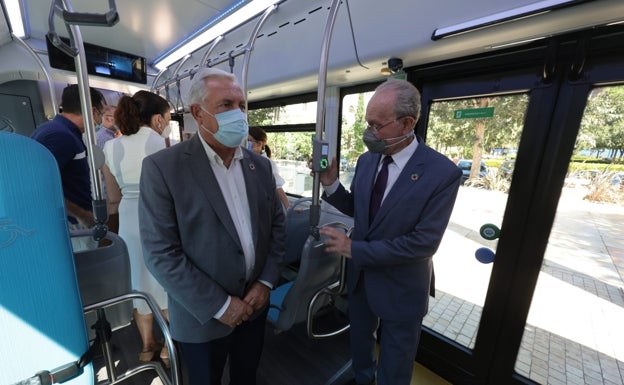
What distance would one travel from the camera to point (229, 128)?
100 centimetres

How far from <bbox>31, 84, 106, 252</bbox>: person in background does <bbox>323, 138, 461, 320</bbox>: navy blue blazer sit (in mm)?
1743

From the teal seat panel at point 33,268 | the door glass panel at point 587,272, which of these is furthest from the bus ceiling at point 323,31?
the teal seat panel at point 33,268

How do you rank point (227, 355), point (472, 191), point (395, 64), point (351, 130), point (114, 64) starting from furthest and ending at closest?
1. point (114, 64)
2. point (351, 130)
3. point (472, 191)
4. point (395, 64)
5. point (227, 355)

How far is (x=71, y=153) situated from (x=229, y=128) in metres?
1.25

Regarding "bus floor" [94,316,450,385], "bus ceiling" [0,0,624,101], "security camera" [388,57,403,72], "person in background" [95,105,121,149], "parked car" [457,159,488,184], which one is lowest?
"bus floor" [94,316,450,385]

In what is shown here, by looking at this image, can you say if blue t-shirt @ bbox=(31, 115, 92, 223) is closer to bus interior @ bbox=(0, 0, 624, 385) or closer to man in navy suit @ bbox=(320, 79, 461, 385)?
bus interior @ bbox=(0, 0, 624, 385)

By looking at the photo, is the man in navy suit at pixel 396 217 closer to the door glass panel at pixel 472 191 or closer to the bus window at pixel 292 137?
the door glass panel at pixel 472 191

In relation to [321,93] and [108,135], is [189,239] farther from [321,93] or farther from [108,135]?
[108,135]

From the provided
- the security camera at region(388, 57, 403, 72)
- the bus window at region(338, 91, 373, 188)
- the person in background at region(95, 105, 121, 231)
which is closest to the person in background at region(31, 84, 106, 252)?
the person in background at region(95, 105, 121, 231)

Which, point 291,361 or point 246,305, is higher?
point 246,305

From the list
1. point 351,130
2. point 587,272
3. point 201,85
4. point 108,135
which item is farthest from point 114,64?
point 587,272

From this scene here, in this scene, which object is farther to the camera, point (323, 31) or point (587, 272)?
point (323, 31)

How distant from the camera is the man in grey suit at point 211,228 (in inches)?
35.9

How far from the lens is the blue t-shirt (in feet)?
4.82
